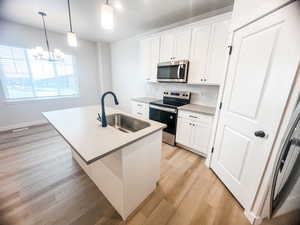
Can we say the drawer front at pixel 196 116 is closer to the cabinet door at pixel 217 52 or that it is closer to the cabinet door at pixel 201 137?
the cabinet door at pixel 201 137

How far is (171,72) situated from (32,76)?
3.87m

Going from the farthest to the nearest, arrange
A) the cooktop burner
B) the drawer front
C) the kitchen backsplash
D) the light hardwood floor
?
the cooktop burner
the kitchen backsplash
the drawer front
the light hardwood floor

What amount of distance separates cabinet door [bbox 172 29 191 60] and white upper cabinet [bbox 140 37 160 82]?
1.60 ft

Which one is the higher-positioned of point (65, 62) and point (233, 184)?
point (65, 62)

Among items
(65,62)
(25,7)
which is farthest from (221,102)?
(65,62)

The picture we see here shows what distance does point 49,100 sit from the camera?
3.77 metres

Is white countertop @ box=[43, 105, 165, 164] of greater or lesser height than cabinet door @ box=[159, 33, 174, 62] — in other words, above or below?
below

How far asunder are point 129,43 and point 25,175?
13.0 feet

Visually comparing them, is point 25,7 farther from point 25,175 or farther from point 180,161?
point 180,161

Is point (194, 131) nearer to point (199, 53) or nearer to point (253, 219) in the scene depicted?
point (253, 219)

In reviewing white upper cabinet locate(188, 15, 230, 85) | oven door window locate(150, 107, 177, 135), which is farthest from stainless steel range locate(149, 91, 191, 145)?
white upper cabinet locate(188, 15, 230, 85)

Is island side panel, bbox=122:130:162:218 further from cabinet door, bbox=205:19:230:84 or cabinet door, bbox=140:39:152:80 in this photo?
cabinet door, bbox=140:39:152:80

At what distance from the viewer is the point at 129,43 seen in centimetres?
395

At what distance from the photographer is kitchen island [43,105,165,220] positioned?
3.37 ft
